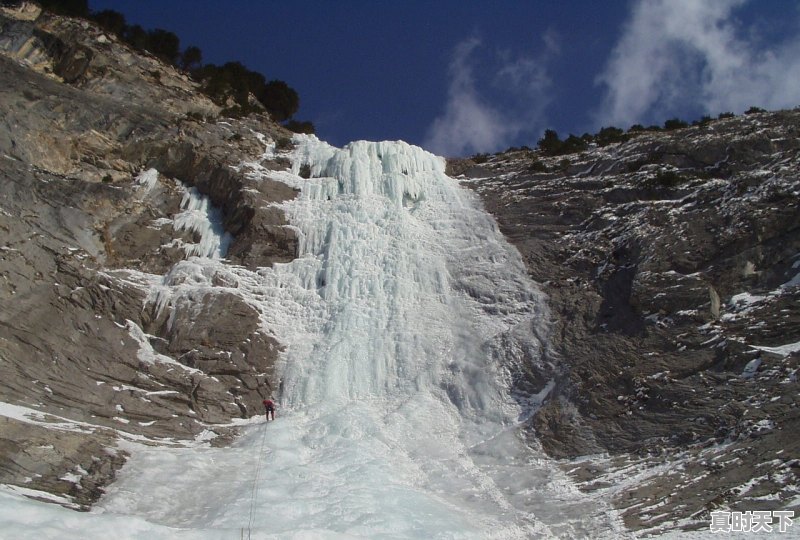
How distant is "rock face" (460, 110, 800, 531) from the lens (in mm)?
16375

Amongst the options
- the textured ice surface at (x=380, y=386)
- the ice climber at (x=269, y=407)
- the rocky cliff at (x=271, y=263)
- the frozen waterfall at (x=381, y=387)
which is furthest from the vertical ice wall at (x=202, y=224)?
the ice climber at (x=269, y=407)

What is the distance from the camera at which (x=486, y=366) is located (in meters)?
22.6

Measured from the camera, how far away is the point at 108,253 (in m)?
24.7

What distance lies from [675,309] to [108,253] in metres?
18.2

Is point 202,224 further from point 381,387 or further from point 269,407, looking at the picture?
point 381,387

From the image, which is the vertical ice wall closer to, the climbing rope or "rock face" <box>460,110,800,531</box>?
the climbing rope

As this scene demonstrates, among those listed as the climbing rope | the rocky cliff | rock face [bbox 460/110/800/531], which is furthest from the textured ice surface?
rock face [bbox 460/110/800/531]

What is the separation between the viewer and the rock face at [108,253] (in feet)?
60.1

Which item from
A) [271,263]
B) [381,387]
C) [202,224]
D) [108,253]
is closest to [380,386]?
[381,387]

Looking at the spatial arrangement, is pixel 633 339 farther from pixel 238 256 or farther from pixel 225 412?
pixel 238 256

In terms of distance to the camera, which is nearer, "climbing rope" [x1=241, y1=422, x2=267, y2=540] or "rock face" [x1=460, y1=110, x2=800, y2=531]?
"climbing rope" [x1=241, y1=422, x2=267, y2=540]

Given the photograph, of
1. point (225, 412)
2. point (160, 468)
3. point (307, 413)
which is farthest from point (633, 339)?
point (160, 468)

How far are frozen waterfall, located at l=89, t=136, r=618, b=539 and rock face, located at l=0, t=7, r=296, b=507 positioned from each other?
1122mm

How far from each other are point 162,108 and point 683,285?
23.0m
